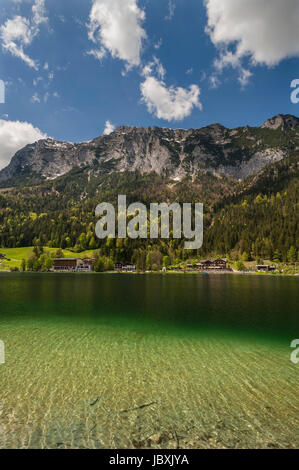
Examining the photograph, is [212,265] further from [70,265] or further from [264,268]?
[70,265]

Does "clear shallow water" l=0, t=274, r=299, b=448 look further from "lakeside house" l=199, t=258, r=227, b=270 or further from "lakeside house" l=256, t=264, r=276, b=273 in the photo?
"lakeside house" l=199, t=258, r=227, b=270

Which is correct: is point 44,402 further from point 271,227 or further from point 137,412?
point 271,227

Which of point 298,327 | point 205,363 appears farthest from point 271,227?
point 205,363

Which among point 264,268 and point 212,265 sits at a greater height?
point 212,265

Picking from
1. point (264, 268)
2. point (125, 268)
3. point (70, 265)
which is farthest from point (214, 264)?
point (70, 265)

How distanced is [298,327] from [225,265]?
168 m

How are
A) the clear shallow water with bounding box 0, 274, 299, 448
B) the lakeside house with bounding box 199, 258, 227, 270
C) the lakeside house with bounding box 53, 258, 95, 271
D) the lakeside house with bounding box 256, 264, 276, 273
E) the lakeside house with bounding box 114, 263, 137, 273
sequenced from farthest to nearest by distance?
the lakeside house with bounding box 53, 258, 95, 271 → the lakeside house with bounding box 114, 263, 137, 273 → the lakeside house with bounding box 199, 258, 227, 270 → the lakeside house with bounding box 256, 264, 276, 273 → the clear shallow water with bounding box 0, 274, 299, 448

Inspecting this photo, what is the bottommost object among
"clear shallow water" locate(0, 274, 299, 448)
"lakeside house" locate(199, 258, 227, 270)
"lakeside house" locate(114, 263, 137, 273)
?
"lakeside house" locate(114, 263, 137, 273)

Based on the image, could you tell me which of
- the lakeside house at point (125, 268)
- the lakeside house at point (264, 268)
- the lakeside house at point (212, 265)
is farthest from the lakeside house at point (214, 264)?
the lakeside house at point (125, 268)

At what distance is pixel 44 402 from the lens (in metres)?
9.44

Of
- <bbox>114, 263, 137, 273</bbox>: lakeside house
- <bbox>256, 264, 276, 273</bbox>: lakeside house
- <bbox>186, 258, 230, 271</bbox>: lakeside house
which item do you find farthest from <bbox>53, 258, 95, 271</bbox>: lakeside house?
<bbox>256, 264, 276, 273</bbox>: lakeside house

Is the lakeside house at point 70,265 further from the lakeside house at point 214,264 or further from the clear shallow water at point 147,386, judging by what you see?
the clear shallow water at point 147,386

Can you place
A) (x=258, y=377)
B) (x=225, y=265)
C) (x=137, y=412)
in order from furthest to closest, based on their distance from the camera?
(x=225, y=265) → (x=258, y=377) → (x=137, y=412)
